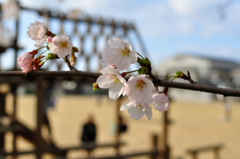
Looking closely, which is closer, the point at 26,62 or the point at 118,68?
the point at 118,68

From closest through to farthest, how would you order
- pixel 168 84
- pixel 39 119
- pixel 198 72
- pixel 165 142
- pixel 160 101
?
1. pixel 168 84
2. pixel 160 101
3. pixel 39 119
4. pixel 165 142
5. pixel 198 72

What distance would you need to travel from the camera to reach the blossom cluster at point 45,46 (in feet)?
2.82

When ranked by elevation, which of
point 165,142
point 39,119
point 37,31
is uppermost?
point 37,31

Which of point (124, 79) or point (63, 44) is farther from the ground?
point (63, 44)

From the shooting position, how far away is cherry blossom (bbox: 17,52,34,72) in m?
0.85

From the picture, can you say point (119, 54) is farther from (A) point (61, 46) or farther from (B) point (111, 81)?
(A) point (61, 46)

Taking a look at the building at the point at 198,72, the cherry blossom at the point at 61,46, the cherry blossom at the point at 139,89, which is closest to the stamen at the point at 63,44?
the cherry blossom at the point at 61,46

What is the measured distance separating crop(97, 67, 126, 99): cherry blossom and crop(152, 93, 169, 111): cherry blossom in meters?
0.10

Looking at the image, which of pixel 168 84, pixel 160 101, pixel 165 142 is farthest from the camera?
pixel 165 142

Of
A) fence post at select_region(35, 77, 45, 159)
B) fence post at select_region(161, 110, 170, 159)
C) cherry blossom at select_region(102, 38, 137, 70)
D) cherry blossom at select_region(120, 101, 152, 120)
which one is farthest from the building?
cherry blossom at select_region(102, 38, 137, 70)

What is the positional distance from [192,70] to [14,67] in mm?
Result: 35987

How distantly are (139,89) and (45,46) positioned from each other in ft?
1.32

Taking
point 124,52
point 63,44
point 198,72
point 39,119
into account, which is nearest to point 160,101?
point 124,52

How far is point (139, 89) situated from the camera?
0.75m
